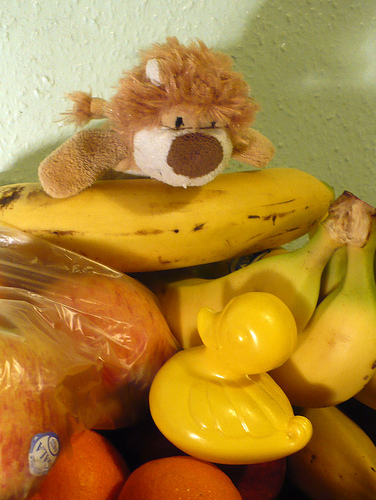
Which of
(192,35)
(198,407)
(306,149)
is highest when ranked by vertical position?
(192,35)

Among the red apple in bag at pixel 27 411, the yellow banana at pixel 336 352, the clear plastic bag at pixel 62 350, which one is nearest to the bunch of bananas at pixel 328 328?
the yellow banana at pixel 336 352

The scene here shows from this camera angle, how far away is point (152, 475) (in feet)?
1.11

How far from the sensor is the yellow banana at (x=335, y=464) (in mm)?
458

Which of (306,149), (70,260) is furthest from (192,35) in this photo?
(70,260)

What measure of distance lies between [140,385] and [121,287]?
0.40 ft

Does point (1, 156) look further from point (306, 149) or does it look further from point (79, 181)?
point (306, 149)

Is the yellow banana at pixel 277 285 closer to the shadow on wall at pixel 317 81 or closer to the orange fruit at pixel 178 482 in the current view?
the orange fruit at pixel 178 482

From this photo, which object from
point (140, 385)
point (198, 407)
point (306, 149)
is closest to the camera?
point (198, 407)

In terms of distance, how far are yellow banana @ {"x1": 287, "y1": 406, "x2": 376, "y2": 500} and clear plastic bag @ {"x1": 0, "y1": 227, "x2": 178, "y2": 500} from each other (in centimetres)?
23

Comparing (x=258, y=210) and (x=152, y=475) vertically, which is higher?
(x=258, y=210)

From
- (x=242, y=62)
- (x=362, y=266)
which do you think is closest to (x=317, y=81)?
(x=242, y=62)

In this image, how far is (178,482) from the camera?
327mm

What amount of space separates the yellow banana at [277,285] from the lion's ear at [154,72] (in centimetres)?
26

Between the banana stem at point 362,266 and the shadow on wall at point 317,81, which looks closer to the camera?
the banana stem at point 362,266
